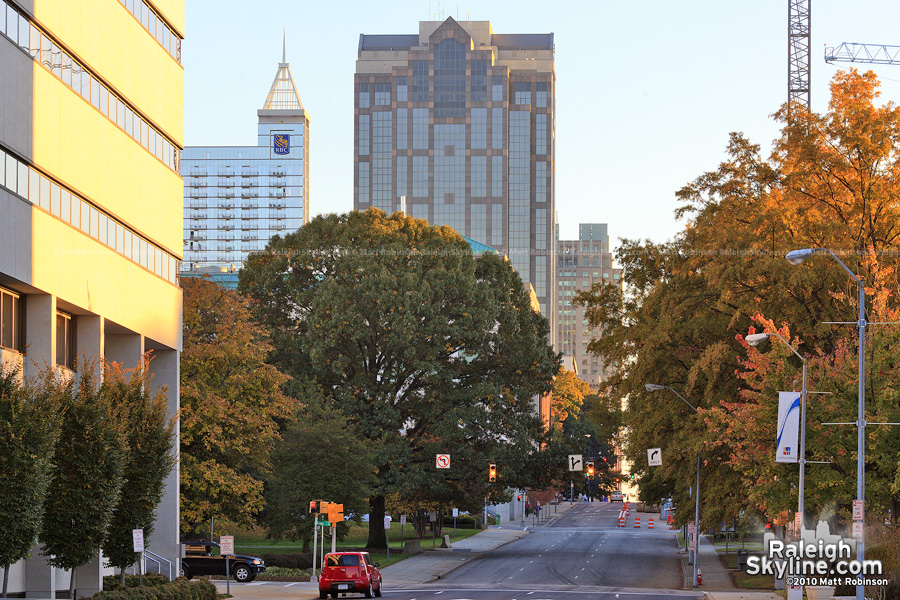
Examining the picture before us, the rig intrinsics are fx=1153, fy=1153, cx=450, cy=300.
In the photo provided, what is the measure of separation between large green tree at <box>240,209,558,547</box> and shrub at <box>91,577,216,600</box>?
86.6 ft

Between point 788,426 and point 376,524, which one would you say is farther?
point 376,524

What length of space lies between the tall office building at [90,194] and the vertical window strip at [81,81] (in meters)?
0.06

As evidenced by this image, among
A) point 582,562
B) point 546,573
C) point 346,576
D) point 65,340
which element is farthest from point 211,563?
point 582,562

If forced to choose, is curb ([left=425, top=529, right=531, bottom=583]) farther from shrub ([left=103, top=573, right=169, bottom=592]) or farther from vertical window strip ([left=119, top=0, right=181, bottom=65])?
vertical window strip ([left=119, top=0, right=181, bottom=65])

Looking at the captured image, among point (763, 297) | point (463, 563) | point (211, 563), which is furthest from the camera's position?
point (463, 563)

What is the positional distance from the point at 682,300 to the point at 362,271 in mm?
24864

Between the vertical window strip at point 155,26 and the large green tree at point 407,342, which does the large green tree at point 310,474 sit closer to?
the large green tree at point 407,342

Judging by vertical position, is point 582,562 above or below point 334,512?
below

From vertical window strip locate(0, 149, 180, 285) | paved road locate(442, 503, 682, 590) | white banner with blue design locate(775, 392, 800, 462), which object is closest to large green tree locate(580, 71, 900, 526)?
white banner with blue design locate(775, 392, 800, 462)

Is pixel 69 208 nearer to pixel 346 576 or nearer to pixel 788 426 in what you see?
pixel 346 576

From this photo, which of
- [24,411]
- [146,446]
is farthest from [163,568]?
[24,411]

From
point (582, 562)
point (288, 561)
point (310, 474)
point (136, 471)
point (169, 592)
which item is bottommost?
point (582, 562)

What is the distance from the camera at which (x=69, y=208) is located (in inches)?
1369

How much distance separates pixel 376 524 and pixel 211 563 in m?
21.2
